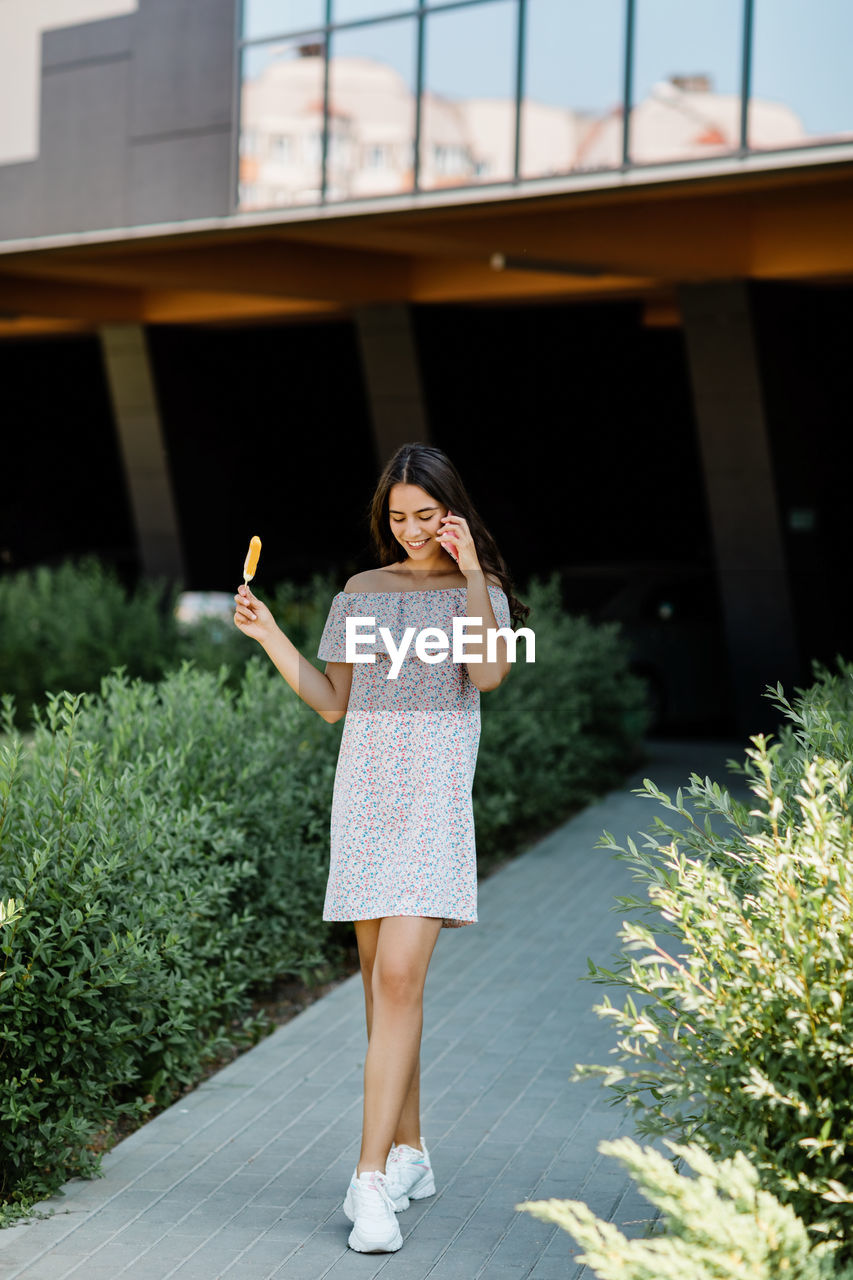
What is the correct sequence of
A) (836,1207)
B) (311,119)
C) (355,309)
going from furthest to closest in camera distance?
1. (355,309)
2. (311,119)
3. (836,1207)

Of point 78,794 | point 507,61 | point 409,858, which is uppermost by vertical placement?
A: point 507,61

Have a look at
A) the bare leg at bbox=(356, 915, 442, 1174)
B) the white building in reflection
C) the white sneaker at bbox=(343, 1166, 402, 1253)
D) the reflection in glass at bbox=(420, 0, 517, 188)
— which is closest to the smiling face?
the bare leg at bbox=(356, 915, 442, 1174)

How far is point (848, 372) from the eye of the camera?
16.7m

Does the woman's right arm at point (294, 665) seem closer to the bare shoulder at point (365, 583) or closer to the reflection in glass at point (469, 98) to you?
the bare shoulder at point (365, 583)

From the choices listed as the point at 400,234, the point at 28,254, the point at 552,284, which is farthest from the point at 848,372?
the point at 28,254

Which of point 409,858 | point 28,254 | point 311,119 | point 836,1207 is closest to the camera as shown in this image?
point 836,1207

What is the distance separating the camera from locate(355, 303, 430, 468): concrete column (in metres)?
18.0

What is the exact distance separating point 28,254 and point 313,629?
6521 mm

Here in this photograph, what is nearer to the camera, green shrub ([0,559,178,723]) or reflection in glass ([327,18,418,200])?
reflection in glass ([327,18,418,200])

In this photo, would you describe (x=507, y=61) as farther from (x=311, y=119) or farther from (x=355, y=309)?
(x=355, y=309)

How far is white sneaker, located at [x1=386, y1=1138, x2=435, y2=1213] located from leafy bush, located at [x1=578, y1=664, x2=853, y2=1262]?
1.06m

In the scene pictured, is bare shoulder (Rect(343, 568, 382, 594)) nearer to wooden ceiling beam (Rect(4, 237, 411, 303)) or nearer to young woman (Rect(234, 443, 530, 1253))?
young woman (Rect(234, 443, 530, 1253))

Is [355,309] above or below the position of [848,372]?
above

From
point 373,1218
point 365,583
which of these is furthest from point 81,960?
point 365,583
